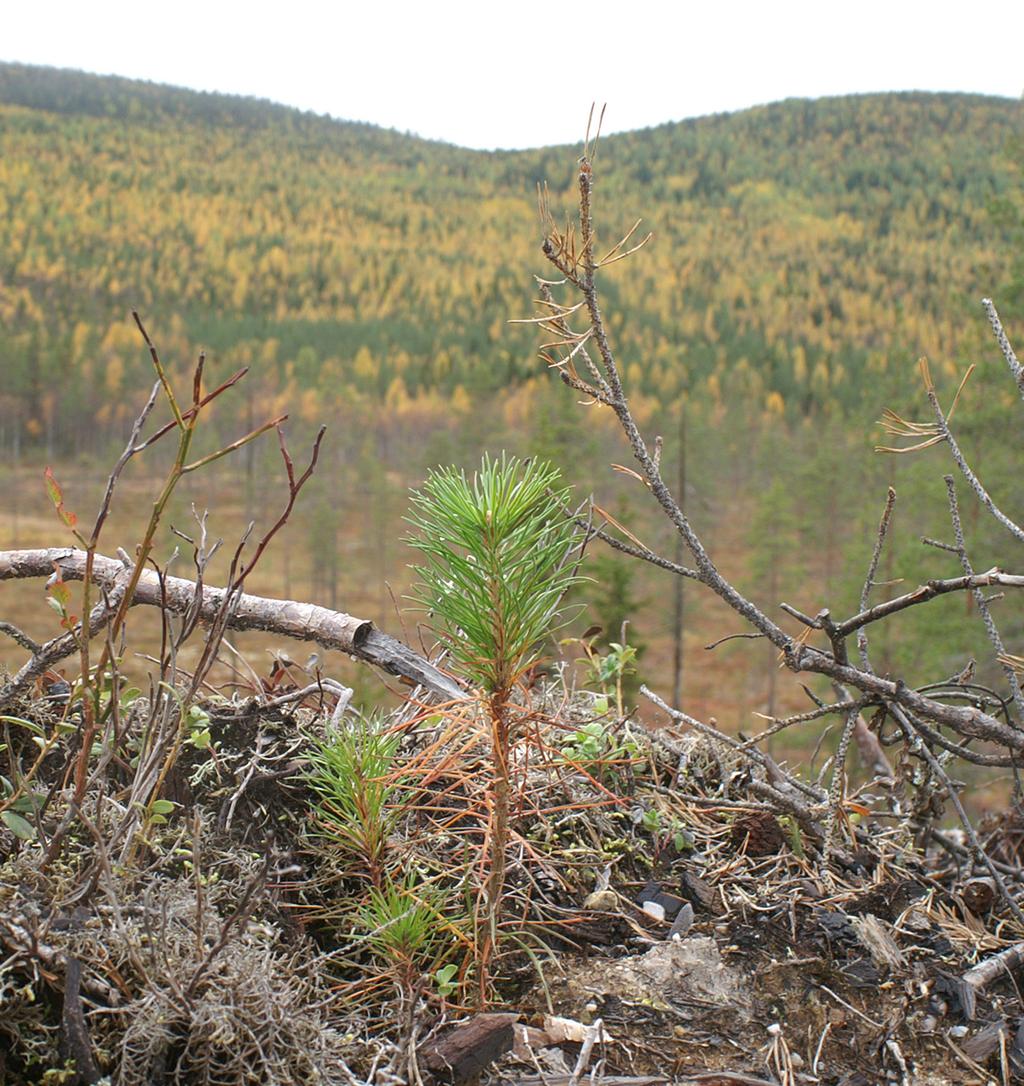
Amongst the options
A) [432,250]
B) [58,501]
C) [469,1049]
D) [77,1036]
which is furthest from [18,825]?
[432,250]

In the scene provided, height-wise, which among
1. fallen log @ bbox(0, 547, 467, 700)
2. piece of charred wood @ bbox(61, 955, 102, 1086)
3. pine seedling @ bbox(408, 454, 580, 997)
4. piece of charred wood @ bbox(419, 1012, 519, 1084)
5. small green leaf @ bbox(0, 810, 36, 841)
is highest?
pine seedling @ bbox(408, 454, 580, 997)

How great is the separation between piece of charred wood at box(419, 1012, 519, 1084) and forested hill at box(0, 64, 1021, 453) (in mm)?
59484

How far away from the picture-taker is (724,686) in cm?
4862

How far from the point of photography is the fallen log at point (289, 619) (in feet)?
6.25

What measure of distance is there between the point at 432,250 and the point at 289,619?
124 m

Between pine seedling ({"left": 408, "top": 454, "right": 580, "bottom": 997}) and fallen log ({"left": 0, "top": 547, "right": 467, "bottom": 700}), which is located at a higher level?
pine seedling ({"left": 408, "top": 454, "right": 580, "bottom": 997})

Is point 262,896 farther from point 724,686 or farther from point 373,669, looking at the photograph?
point 724,686

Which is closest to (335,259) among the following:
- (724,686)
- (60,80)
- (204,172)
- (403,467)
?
(204,172)

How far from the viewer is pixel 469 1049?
4.03 feet

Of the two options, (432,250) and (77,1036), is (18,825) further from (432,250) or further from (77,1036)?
(432,250)

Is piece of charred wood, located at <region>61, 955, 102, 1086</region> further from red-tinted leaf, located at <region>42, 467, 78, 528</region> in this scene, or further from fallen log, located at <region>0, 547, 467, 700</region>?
fallen log, located at <region>0, 547, 467, 700</region>

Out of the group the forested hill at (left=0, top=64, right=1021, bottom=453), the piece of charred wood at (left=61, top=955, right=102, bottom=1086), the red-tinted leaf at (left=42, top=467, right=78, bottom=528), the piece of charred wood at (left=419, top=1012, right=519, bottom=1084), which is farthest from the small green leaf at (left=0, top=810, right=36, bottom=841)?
the forested hill at (left=0, top=64, right=1021, bottom=453)

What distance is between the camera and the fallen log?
191 centimetres

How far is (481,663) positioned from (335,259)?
12085 centimetres
